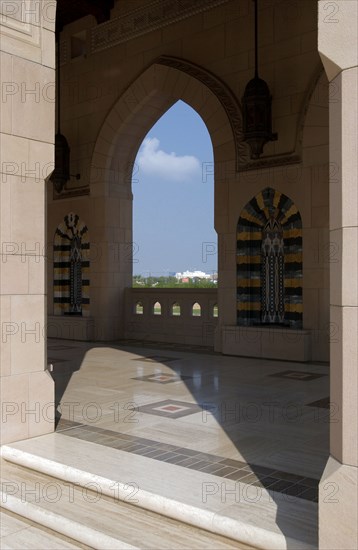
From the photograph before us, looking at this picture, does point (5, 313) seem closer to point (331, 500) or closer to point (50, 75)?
point (50, 75)

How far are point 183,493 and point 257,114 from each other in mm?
6381

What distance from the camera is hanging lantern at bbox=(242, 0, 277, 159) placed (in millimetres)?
8352

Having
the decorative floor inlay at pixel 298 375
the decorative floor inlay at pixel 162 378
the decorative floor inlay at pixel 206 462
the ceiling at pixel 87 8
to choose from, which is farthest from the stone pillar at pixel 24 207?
the ceiling at pixel 87 8

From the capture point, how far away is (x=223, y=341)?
895 centimetres

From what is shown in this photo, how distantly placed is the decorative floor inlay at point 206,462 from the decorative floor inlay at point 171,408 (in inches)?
28.2

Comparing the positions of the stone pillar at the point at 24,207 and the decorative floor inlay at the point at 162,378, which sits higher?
the stone pillar at the point at 24,207

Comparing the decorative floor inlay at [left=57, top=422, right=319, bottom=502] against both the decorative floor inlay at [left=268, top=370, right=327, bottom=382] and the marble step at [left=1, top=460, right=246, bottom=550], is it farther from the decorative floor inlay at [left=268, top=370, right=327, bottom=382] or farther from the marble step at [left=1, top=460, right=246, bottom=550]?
the decorative floor inlay at [left=268, top=370, right=327, bottom=382]

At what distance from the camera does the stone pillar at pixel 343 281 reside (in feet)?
7.89

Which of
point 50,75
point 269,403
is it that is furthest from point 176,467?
point 50,75

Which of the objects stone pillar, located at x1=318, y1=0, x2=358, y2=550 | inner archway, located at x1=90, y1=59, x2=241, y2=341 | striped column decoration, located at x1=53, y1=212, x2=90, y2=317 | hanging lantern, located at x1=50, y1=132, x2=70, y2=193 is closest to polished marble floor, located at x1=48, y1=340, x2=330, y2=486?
stone pillar, located at x1=318, y1=0, x2=358, y2=550

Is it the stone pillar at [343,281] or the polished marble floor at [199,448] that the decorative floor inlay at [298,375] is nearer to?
the polished marble floor at [199,448]

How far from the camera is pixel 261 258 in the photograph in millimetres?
9031

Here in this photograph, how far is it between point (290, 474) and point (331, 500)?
3.68ft

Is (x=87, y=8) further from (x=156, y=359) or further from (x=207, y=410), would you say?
(x=207, y=410)
